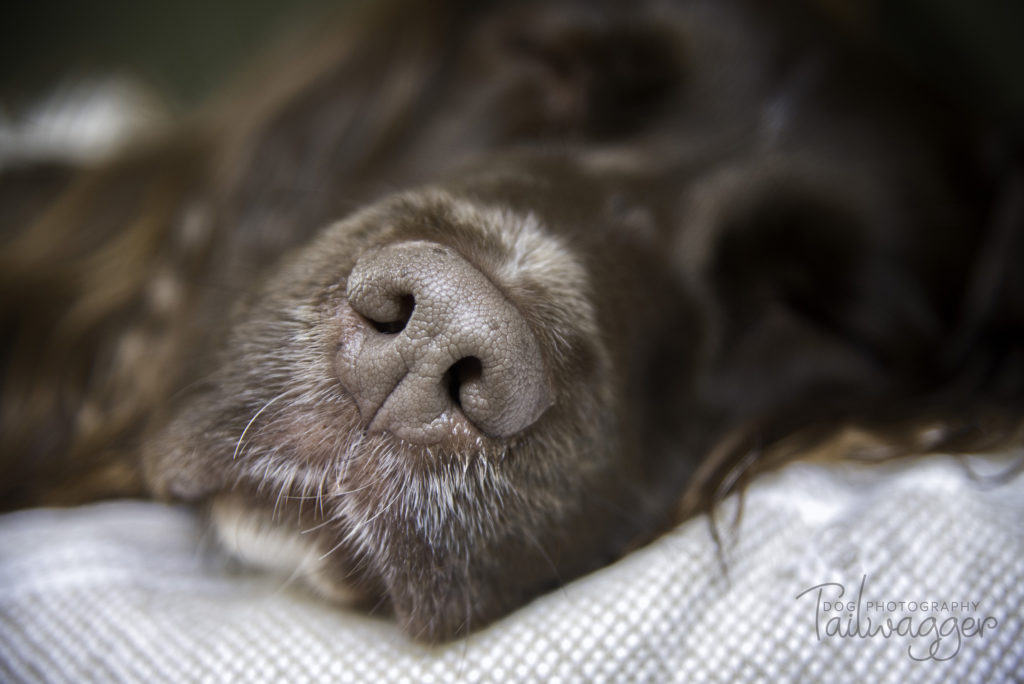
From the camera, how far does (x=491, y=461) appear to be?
74 cm

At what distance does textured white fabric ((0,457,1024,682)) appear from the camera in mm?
684

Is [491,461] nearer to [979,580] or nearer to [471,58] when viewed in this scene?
[979,580]

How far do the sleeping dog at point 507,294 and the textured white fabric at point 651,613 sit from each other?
0.21 ft

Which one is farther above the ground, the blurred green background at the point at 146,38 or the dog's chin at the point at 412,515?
the dog's chin at the point at 412,515

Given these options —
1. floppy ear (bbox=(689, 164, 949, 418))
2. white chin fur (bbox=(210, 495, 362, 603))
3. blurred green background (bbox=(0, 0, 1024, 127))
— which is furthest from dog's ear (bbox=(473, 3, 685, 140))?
blurred green background (bbox=(0, 0, 1024, 127))

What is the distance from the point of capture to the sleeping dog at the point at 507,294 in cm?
74

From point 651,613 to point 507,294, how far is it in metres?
0.36

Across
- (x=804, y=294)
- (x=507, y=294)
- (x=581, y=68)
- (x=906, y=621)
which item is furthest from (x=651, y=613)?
(x=581, y=68)

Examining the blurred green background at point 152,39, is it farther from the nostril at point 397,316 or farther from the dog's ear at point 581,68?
the nostril at point 397,316

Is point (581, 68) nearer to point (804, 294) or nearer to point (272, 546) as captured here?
point (804, 294)

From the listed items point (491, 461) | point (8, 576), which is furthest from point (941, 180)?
point (8, 576)

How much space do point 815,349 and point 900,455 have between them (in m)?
0.30

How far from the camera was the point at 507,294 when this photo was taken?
76cm

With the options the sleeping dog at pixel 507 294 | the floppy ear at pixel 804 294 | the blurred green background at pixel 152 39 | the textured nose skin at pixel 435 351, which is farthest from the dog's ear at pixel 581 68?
the blurred green background at pixel 152 39
